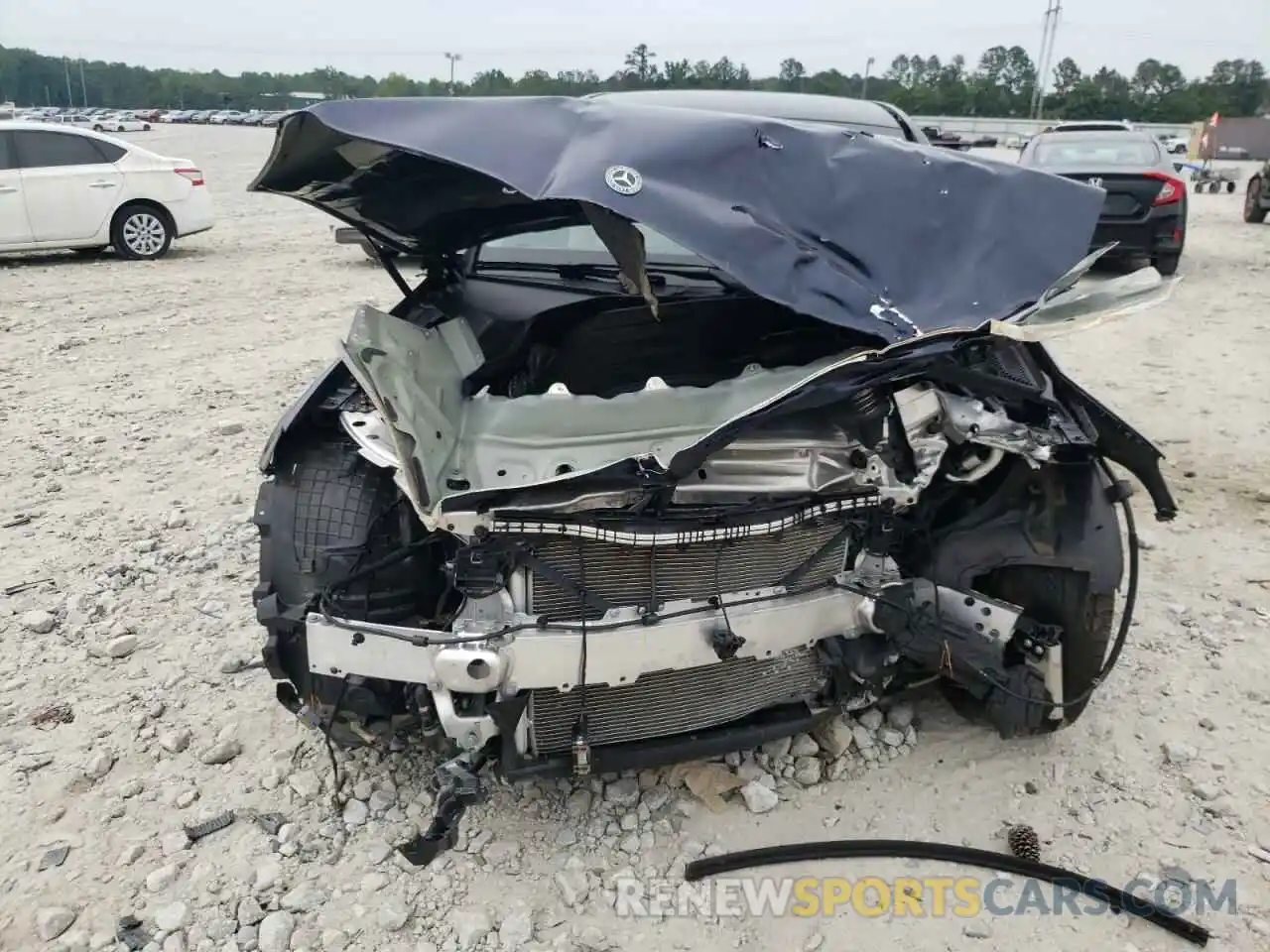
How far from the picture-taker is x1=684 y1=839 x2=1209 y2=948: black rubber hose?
229 centimetres

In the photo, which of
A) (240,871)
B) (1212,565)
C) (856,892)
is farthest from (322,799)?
(1212,565)

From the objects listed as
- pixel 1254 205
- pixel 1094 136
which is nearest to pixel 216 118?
pixel 1254 205

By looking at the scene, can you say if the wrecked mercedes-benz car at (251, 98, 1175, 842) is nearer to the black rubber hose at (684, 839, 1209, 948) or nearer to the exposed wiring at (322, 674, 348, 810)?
the exposed wiring at (322, 674, 348, 810)

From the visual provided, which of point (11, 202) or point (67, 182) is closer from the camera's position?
point (11, 202)

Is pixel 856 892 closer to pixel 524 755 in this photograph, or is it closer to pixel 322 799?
pixel 524 755

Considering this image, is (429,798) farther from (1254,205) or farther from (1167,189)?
(1254,205)

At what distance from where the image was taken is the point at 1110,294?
7.80 ft

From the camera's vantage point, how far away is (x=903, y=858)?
240cm

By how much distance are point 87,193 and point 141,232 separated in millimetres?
683

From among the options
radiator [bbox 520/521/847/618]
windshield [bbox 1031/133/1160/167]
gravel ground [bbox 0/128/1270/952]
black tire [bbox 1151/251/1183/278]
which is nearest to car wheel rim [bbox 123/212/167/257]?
gravel ground [bbox 0/128/1270/952]

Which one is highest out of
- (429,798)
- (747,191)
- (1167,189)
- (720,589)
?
(747,191)

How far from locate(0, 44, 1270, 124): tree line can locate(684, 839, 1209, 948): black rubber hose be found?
3143cm

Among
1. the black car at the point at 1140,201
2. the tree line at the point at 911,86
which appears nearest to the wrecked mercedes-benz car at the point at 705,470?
the black car at the point at 1140,201

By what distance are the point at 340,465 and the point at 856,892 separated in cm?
166
